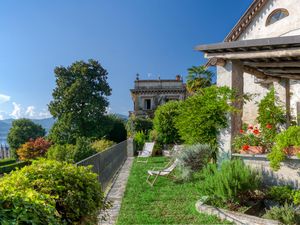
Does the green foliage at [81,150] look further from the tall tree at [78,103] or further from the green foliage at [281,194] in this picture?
the tall tree at [78,103]

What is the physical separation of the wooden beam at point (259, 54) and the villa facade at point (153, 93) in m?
33.4

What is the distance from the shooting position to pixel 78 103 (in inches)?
1230

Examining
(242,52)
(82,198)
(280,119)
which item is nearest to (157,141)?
(280,119)

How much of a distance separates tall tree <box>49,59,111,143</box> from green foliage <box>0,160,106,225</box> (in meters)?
26.8

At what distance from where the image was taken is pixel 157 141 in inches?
829

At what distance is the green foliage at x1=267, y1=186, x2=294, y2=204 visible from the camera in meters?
5.76

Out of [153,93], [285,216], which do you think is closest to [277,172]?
[285,216]

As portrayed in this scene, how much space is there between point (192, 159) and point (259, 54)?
420 cm

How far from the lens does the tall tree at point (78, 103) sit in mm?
30422

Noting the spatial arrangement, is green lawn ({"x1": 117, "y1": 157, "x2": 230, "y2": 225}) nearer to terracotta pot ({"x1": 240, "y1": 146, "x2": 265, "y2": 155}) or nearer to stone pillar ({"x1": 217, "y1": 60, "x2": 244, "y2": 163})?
stone pillar ({"x1": 217, "y1": 60, "x2": 244, "y2": 163})

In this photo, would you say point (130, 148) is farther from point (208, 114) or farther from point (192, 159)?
point (208, 114)

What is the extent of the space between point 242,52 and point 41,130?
141 ft

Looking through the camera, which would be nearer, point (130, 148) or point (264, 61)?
point (264, 61)

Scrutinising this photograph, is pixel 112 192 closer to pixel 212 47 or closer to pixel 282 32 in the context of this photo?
pixel 212 47
